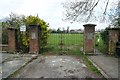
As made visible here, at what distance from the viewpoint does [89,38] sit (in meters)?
19.6

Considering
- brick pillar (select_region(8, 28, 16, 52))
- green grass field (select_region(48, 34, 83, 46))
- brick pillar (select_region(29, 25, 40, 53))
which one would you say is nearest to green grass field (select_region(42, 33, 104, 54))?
green grass field (select_region(48, 34, 83, 46))

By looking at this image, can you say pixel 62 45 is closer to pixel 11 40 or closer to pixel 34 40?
pixel 34 40

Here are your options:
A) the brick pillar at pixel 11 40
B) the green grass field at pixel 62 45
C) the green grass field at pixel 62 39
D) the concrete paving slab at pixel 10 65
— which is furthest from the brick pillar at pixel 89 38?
the green grass field at pixel 62 39

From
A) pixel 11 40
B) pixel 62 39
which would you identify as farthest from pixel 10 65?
pixel 62 39

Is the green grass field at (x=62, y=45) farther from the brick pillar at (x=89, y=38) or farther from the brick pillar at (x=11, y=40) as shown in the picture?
the brick pillar at (x=11, y=40)

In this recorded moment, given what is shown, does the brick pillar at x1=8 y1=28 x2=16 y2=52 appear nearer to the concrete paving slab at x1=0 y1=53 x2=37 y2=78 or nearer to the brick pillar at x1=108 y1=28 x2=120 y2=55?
the concrete paving slab at x1=0 y1=53 x2=37 y2=78

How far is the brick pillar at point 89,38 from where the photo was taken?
767 inches

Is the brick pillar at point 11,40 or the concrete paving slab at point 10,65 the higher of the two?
the brick pillar at point 11,40

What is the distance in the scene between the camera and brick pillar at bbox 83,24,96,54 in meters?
19.5

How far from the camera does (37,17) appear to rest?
2141 cm

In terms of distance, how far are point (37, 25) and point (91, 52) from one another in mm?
4502

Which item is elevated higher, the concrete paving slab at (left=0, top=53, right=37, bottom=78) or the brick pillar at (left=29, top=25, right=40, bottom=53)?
the brick pillar at (left=29, top=25, right=40, bottom=53)

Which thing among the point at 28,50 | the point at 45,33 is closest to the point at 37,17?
the point at 45,33

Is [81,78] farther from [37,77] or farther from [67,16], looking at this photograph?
[67,16]
